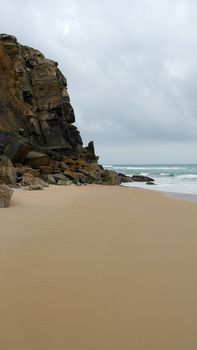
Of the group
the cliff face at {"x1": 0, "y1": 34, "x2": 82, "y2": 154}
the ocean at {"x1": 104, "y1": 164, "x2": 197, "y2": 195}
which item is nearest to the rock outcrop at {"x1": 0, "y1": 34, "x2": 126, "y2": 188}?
the cliff face at {"x1": 0, "y1": 34, "x2": 82, "y2": 154}

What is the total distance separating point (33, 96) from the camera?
26469 millimetres

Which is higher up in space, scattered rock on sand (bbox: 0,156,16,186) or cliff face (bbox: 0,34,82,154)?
cliff face (bbox: 0,34,82,154)

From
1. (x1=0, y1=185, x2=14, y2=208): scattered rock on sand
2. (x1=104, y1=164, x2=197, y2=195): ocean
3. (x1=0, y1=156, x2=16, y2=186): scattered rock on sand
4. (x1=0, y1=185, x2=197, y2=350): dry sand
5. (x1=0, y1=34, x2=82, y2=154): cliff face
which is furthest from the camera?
(x1=0, y1=34, x2=82, y2=154): cliff face

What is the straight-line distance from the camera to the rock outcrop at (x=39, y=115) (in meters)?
20.7

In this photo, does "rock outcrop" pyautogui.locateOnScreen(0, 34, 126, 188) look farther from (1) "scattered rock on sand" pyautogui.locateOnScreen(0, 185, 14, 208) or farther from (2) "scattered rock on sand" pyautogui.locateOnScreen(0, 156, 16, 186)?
(1) "scattered rock on sand" pyautogui.locateOnScreen(0, 185, 14, 208)

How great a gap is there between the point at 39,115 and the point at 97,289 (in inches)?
966

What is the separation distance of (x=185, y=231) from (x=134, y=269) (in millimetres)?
2271

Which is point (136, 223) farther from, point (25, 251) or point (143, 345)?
point (143, 345)

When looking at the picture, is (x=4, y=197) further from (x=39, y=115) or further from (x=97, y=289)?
(x=39, y=115)

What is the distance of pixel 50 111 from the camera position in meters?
26.4

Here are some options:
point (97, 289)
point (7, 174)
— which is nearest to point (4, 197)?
point (97, 289)

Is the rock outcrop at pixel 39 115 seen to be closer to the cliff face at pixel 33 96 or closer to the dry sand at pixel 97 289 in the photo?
the cliff face at pixel 33 96

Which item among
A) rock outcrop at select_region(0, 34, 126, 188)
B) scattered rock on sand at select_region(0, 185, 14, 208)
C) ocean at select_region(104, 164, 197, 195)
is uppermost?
rock outcrop at select_region(0, 34, 126, 188)

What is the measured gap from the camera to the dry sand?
6.91ft
